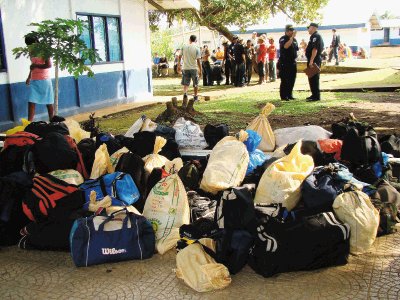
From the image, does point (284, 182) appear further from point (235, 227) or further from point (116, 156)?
point (116, 156)

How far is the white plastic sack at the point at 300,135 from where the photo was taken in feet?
16.9

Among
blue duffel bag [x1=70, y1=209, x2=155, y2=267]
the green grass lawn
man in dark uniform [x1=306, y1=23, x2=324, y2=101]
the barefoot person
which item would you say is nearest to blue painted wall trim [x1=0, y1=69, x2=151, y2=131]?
the barefoot person

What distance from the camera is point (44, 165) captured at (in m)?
4.36

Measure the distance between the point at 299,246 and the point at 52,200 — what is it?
1992 millimetres

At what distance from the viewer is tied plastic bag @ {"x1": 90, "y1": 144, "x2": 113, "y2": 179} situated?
14.4 ft

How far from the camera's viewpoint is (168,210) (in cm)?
376

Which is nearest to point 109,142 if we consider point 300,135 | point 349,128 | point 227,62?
point 300,135

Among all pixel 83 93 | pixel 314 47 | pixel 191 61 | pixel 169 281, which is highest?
pixel 314 47

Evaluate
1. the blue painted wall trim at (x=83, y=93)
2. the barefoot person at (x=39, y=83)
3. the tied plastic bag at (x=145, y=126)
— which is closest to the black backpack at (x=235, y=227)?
the tied plastic bag at (x=145, y=126)

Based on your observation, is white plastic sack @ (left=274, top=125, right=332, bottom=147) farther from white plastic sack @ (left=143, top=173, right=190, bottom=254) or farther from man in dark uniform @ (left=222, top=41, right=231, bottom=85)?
man in dark uniform @ (left=222, top=41, right=231, bottom=85)

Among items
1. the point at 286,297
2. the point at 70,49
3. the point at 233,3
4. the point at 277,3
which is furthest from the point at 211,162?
the point at 277,3

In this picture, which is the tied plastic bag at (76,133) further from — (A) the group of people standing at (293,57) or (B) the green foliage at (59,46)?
(A) the group of people standing at (293,57)

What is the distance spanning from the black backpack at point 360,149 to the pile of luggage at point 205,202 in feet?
0.03

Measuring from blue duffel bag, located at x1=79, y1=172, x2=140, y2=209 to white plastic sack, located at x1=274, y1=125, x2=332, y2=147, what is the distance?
6.47 ft
